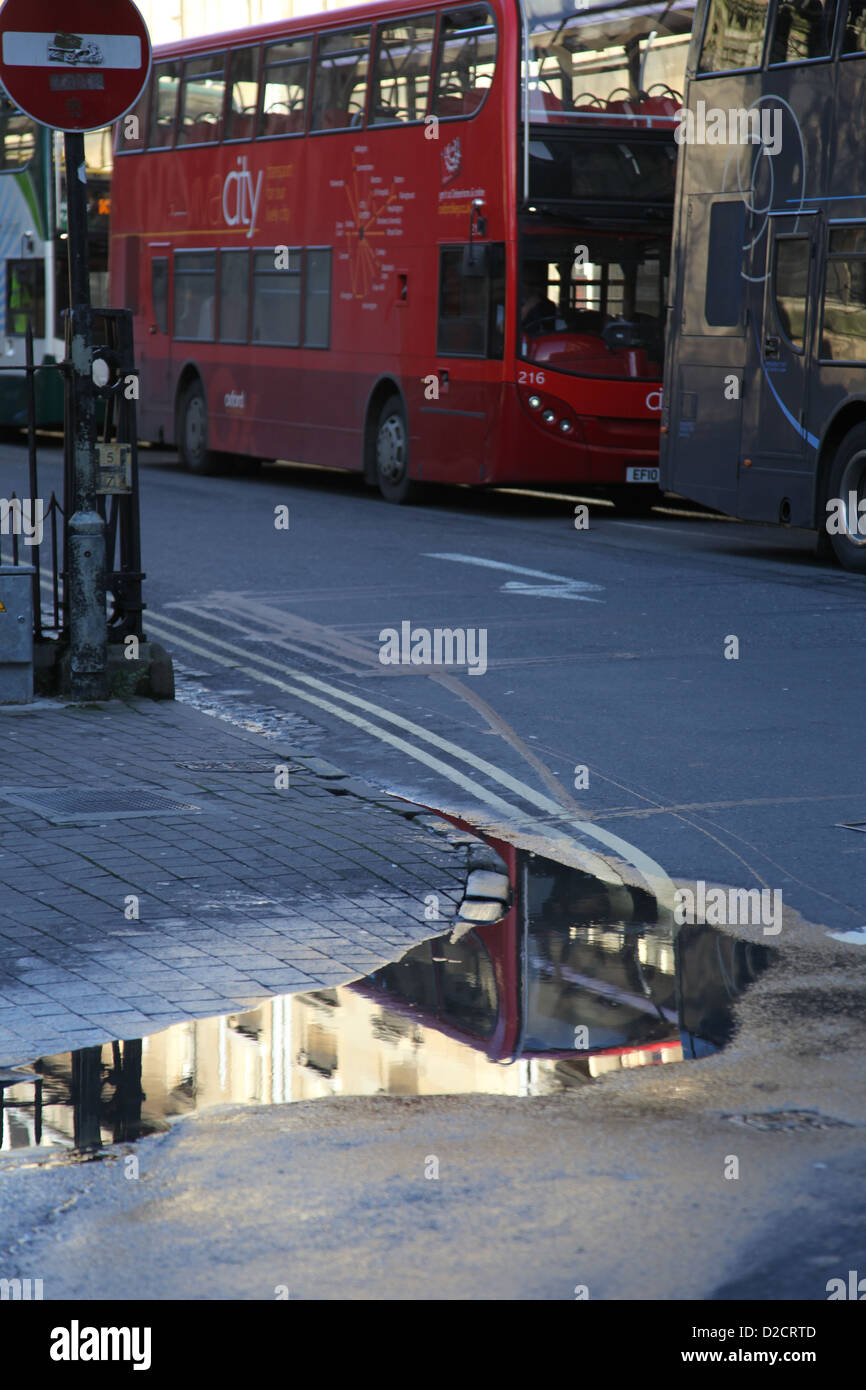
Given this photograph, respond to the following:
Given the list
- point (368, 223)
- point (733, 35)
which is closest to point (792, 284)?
point (733, 35)

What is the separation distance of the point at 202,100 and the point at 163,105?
1.26 meters

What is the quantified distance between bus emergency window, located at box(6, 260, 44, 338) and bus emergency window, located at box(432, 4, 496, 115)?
9707 millimetres

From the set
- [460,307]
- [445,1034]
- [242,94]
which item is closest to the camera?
[445,1034]

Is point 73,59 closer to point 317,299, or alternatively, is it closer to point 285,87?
point 317,299

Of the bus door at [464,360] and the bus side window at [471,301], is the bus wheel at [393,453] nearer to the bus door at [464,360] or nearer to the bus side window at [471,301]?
the bus door at [464,360]

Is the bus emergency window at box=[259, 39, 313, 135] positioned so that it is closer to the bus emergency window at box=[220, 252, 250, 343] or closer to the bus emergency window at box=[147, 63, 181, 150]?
the bus emergency window at box=[220, 252, 250, 343]

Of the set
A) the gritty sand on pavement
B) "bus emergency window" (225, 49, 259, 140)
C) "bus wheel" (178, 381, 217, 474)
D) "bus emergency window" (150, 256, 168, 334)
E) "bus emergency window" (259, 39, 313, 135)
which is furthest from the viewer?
"bus emergency window" (150, 256, 168, 334)

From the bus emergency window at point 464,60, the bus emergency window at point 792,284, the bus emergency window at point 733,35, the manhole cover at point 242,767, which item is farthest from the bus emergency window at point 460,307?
the manhole cover at point 242,767

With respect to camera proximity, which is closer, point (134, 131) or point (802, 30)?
point (802, 30)

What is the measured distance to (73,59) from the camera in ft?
29.0

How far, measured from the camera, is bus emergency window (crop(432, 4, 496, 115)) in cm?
1817

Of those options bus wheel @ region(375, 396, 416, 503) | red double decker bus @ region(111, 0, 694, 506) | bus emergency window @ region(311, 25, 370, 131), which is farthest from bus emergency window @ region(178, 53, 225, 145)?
bus wheel @ region(375, 396, 416, 503)
